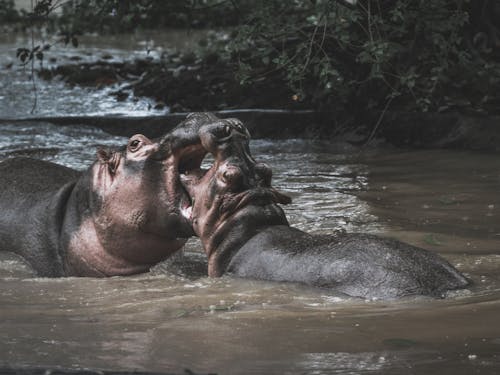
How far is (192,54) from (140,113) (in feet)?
7.28

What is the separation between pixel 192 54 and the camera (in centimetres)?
1237

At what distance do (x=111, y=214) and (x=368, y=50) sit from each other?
3.24 meters

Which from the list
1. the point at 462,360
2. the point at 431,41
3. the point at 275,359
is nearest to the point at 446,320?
the point at 462,360

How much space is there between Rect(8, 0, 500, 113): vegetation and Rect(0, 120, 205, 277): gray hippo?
295 cm

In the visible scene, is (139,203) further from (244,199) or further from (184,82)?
(184,82)

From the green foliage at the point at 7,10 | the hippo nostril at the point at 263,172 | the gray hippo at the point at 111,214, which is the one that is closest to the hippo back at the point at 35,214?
the gray hippo at the point at 111,214

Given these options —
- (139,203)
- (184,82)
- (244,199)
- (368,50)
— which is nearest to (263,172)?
(244,199)

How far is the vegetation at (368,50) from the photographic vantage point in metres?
8.18

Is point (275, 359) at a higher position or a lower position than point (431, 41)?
lower

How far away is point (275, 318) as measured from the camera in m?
3.95

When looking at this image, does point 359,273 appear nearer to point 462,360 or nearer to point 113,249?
point 462,360

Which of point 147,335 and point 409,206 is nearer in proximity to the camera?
point 147,335

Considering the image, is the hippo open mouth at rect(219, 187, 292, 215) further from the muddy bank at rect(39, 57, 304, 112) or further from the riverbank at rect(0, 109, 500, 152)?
the muddy bank at rect(39, 57, 304, 112)

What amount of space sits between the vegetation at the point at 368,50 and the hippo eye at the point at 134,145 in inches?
116
